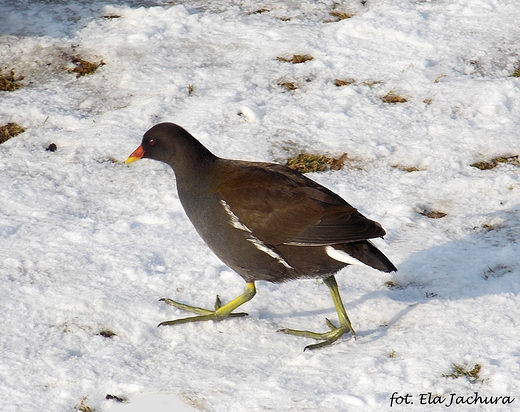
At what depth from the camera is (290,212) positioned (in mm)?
3686

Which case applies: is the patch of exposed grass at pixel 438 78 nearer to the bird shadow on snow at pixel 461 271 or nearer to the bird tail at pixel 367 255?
the bird shadow on snow at pixel 461 271

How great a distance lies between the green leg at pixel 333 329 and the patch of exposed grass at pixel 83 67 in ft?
10.7

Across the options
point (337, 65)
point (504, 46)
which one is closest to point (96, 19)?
point (337, 65)

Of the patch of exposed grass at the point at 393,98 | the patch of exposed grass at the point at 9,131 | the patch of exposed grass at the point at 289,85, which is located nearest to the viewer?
the patch of exposed grass at the point at 9,131

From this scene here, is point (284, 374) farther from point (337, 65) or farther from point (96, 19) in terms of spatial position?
point (96, 19)

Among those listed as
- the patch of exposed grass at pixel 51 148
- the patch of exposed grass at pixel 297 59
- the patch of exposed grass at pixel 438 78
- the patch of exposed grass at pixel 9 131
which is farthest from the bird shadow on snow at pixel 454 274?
the patch of exposed grass at pixel 9 131

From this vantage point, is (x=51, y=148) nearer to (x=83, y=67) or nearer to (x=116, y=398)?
(x=83, y=67)

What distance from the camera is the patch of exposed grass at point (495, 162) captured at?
17.1ft

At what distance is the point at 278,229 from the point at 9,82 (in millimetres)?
3258

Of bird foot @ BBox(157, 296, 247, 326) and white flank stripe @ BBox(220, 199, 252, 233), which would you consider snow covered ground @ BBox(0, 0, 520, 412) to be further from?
white flank stripe @ BBox(220, 199, 252, 233)

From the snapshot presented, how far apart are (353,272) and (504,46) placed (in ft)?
10.3

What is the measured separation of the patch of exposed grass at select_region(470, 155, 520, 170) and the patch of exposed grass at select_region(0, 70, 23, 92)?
11.6ft

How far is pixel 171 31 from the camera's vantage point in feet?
21.8

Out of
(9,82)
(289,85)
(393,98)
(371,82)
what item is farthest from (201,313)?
(9,82)
